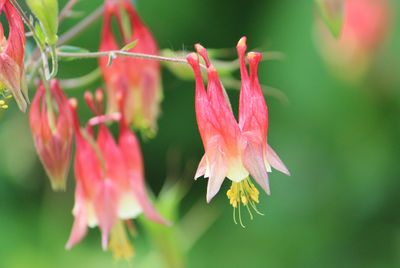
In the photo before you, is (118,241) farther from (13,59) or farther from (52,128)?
(13,59)

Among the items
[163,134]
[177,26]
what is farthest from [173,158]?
[177,26]

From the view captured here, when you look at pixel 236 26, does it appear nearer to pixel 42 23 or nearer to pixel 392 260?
pixel 392 260

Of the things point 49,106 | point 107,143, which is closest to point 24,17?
point 49,106

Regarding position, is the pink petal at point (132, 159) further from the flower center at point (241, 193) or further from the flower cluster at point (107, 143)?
the flower center at point (241, 193)

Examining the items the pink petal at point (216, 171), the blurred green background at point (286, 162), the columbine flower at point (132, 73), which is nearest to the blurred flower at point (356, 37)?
the blurred green background at point (286, 162)

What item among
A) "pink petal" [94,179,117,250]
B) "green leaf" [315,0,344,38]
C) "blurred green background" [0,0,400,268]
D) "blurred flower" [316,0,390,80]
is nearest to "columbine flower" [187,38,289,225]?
"green leaf" [315,0,344,38]

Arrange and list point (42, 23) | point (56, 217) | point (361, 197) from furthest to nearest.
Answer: point (361, 197) → point (56, 217) → point (42, 23)

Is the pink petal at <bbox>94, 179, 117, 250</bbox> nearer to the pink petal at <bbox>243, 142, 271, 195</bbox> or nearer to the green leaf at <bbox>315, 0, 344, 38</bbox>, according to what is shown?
the pink petal at <bbox>243, 142, 271, 195</bbox>
